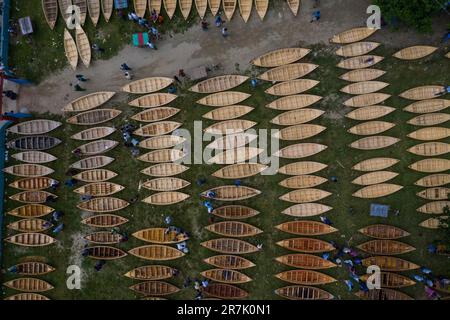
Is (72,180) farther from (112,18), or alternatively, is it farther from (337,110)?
(337,110)

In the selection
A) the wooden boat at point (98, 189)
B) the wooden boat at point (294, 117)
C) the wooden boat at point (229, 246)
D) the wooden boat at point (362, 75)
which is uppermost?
the wooden boat at point (362, 75)

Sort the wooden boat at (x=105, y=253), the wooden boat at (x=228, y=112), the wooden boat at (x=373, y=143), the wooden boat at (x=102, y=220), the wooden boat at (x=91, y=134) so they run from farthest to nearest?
the wooden boat at (x=91, y=134)
the wooden boat at (x=102, y=220)
the wooden boat at (x=105, y=253)
the wooden boat at (x=228, y=112)
the wooden boat at (x=373, y=143)

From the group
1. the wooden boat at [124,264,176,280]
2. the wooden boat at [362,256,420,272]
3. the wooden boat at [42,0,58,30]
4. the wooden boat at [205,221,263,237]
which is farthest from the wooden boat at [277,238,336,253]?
the wooden boat at [42,0,58,30]

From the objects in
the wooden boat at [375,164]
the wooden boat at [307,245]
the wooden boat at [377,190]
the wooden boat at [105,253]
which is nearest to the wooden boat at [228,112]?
the wooden boat at [375,164]

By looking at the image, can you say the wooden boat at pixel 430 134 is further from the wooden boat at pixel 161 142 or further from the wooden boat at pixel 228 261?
the wooden boat at pixel 161 142

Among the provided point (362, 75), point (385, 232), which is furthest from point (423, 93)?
point (385, 232)

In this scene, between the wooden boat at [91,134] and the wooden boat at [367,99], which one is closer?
the wooden boat at [367,99]

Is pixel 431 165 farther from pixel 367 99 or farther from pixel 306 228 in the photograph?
pixel 306 228
